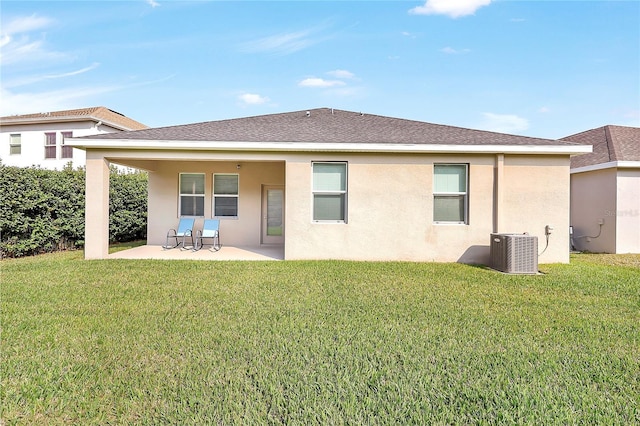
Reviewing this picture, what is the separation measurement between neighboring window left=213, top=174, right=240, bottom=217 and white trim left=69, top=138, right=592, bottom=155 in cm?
300

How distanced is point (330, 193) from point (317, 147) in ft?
4.10

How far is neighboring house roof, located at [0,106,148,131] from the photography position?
17.6 m

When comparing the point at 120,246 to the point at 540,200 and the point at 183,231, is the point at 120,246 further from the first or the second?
the point at 540,200

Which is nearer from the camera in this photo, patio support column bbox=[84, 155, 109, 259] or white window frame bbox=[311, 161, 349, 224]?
patio support column bbox=[84, 155, 109, 259]

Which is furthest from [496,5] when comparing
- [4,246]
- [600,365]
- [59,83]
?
[59,83]

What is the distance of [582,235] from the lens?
12719mm

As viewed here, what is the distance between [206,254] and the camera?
10.1 metres

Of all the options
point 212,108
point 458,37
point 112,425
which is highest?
point 458,37

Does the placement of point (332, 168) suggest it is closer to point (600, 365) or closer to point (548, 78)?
point (600, 365)

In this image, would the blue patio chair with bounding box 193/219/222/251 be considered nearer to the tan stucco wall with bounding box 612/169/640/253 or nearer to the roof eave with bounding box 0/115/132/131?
the roof eave with bounding box 0/115/132/131

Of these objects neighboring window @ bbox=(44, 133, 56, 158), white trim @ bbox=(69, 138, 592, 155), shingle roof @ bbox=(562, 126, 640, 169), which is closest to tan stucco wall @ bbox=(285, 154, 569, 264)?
white trim @ bbox=(69, 138, 592, 155)

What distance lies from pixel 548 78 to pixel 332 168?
1008 cm

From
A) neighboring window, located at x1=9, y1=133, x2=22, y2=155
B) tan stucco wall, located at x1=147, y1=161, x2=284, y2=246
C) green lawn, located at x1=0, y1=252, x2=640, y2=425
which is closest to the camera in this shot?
green lawn, located at x1=0, y1=252, x2=640, y2=425

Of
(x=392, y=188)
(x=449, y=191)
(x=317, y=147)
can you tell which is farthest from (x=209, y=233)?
(x=449, y=191)
